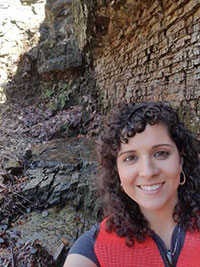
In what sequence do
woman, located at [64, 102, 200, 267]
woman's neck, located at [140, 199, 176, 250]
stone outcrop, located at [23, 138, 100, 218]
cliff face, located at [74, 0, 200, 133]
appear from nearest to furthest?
woman, located at [64, 102, 200, 267] → woman's neck, located at [140, 199, 176, 250] → cliff face, located at [74, 0, 200, 133] → stone outcrop, located at [23, 138, 100, 218]

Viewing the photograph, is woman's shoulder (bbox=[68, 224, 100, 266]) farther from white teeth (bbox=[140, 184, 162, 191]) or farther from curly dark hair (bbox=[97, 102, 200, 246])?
white teeth (bbox=[140, 184, 162, 191])

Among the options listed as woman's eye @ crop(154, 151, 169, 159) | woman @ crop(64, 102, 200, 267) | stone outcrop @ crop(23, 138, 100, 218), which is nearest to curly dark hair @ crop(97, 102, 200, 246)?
woman @ crop(64, 102, 200, 267)

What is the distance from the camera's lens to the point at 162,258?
105 centimetres

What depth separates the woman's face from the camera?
3.54 ft

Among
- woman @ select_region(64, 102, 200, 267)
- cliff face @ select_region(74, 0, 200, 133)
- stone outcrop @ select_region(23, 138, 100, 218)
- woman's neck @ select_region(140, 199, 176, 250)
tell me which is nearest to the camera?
woman @ select_region(64, 102, 200, 267)

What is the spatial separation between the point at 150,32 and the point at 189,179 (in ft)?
12.4

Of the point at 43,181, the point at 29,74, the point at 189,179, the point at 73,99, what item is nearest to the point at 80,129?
the point at 73,99

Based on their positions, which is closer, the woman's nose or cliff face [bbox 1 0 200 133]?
the woman's nose

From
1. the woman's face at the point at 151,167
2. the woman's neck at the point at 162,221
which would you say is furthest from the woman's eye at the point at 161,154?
the woman's neck at the point at 162,221

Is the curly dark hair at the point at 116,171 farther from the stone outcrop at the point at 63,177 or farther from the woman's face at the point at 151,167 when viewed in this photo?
the stone outcrop at the point at 63,177

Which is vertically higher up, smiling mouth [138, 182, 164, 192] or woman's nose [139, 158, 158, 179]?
woman's nose [139, 158, 158, 179]

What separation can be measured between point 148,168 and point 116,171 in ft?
0.91

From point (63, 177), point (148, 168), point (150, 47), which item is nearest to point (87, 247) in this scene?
point (148, 168)

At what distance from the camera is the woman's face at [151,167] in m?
1.08
